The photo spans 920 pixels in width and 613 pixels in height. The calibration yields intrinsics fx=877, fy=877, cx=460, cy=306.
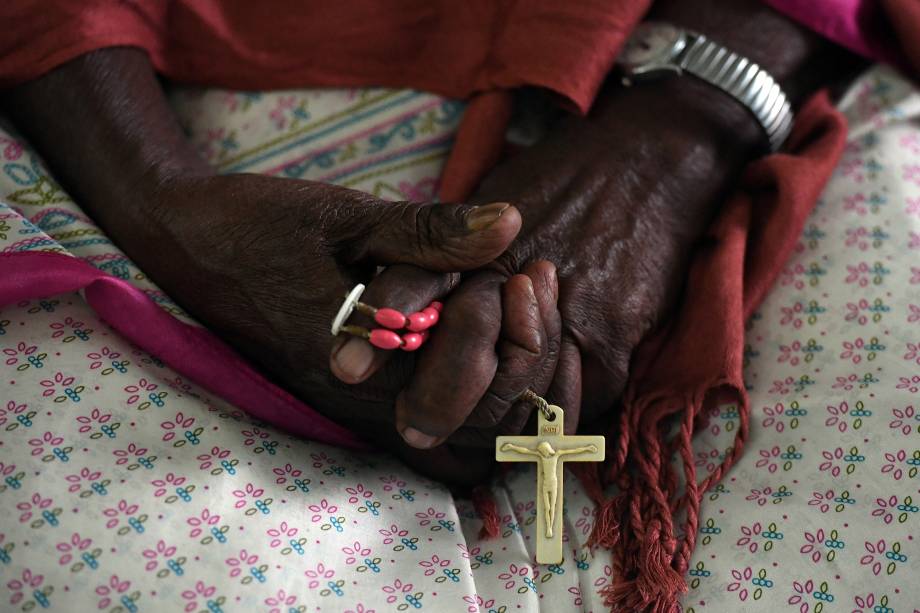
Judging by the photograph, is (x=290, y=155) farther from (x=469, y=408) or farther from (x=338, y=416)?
(x=469, y=408)

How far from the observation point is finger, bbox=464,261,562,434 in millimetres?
731

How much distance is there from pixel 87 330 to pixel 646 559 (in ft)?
1.73

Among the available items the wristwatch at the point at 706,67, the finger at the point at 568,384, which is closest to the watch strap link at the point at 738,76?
the wristwatch at the point at 706,67

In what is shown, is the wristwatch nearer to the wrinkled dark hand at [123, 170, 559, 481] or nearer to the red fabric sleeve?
the red fabric sleeve

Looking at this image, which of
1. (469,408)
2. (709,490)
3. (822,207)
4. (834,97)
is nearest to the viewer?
(469,408)

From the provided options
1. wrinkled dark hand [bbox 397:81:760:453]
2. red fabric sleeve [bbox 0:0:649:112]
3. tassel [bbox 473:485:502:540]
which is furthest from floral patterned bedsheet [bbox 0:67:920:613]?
red fabric sleeve [bbox 0:0:649:112]

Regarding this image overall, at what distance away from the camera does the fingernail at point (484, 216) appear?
696 mm

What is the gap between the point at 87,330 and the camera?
30.5 inches

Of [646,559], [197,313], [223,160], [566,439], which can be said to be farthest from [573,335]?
[223,160]

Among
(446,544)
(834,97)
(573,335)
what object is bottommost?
(446,544)

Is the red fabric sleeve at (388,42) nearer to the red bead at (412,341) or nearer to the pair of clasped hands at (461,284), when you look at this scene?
the pair of clasped hands at (461,284)

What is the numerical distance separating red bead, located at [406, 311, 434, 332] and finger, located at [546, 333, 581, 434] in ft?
0.56

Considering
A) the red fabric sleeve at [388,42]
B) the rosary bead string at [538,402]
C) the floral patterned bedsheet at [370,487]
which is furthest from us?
the red fabric sleeve at [388,42]

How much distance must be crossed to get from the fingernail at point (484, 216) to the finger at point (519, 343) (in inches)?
2.7
